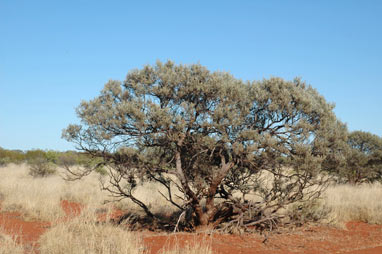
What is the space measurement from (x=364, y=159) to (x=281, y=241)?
17690 millimetres

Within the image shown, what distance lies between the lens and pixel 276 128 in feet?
31.1

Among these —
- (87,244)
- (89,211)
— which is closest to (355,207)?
(89,211)

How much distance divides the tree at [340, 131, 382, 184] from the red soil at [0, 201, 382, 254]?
13709mm

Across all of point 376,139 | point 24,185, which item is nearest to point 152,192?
point 24,185

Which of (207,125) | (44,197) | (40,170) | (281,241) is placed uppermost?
(207,125)

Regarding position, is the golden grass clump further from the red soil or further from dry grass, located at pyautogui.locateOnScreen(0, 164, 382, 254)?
the red soil

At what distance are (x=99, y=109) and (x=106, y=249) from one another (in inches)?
162

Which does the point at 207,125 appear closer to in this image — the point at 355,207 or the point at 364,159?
the point at 355,207

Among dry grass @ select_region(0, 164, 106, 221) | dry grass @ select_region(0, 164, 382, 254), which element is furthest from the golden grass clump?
dry grass @ select_region(0, 164, 106, 221)

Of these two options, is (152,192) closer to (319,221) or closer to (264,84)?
(319,221)

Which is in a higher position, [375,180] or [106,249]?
[375,180]

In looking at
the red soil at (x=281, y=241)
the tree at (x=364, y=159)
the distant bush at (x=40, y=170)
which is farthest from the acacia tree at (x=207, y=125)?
the distant bush at (x=40, y=170)

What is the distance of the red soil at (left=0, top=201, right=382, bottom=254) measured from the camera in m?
8.64

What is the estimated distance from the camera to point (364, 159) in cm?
2452
